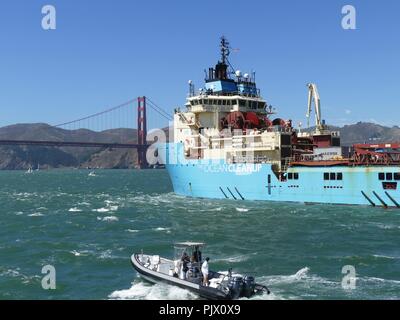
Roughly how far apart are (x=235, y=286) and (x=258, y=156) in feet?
119

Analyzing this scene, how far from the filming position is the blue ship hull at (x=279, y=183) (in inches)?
1791

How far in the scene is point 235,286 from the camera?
66.9ft

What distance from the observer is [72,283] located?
24391 mm

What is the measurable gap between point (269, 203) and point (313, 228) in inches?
587

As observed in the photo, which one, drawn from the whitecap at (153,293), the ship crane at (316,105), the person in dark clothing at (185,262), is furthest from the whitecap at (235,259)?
the ship crane at (316,105)

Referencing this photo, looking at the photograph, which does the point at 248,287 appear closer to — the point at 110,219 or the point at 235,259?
the point at 235,259

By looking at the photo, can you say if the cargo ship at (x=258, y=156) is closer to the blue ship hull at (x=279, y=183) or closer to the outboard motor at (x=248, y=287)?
the blue ship hull at (x=279, y=183)

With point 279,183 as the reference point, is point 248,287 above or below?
below

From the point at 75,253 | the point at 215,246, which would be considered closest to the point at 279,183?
the point at 215,246

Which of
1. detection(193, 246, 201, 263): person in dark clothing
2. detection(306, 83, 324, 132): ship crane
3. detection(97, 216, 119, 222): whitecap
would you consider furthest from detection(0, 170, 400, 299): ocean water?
detection(306, 83, 324, 132): ship crane

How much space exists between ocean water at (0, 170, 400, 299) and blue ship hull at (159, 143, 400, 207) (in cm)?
111
